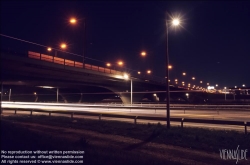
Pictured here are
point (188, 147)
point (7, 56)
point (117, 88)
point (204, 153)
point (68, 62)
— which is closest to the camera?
point (204, 153)

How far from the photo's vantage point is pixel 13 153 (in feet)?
29.0

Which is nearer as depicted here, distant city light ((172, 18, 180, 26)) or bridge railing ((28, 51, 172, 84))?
distant city light ((172, 18, 180, 26))

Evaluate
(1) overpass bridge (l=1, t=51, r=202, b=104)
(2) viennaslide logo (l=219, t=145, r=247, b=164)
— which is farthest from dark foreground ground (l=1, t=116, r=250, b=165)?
(1) overpass bridge (l=1, t=51, r=202, b=104)

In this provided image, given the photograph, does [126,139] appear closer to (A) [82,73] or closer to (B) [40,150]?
(B) [40,150]

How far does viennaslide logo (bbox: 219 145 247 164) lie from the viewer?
9.93 meters

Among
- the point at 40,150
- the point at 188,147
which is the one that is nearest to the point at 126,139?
the point at 188,147

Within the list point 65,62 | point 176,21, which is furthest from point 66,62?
point 176,21

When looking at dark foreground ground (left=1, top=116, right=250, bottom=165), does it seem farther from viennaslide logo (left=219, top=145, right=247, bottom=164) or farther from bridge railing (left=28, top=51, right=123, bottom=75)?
bridge railing (left=28, top=51, right=123, bottom=75)

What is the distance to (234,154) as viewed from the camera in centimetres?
1041

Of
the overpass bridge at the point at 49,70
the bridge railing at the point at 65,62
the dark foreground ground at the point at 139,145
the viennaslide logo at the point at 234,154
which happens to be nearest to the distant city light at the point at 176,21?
the dark foreground ground at the point at 139,145

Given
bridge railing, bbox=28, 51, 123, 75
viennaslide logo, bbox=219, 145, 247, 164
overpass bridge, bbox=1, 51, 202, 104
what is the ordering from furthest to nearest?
bridge railing, bbox=28, 51, 123, 75 → overpass bridge, bbox=1, 51, 202, 104 → viennaslide logo, bbox=219, 145, 247, 164

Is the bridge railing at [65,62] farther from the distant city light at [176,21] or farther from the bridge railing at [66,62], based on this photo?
the distant city light at [176,21]

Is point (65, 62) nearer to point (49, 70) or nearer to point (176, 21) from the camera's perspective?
point (49, 70)

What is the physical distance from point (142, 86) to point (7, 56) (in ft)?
142
